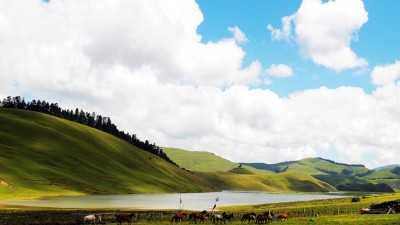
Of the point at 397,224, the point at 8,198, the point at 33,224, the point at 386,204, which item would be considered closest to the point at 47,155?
the point at 8,198

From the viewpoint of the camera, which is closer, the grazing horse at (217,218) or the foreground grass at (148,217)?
the foreground grass at (148,217)

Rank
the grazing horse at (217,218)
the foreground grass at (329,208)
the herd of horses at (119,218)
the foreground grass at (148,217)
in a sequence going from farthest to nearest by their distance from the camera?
the foreground grass at (329,208), the grazing horse at (217,218), the herd of horses at (119,218), the foreground grass at (148,217)

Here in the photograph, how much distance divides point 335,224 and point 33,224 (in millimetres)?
43055

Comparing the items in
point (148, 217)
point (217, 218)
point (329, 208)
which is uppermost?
point (217, 218)

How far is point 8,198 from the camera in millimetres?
120438

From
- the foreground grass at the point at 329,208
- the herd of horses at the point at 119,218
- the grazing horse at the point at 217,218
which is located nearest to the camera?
the herd of horses at the point at 119,218

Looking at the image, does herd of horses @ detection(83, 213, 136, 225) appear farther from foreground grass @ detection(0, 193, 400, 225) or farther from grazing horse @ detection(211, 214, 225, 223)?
grazing horse @ detection(211, 214, 225, 223)

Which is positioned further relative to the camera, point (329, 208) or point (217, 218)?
point (329, 208)

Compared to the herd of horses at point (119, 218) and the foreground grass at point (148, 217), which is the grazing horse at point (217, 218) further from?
the herd of horses at point (119, 218)

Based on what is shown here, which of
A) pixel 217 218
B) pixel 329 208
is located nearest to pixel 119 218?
pixel 217 218

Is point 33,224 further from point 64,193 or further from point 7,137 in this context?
point 7,137

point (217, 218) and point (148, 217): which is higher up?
point (217, 218)

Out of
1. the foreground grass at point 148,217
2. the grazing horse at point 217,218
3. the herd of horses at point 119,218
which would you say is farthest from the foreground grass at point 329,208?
the herd of horses at point 119,218

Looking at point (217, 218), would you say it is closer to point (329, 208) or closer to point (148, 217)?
point (148, 217)
